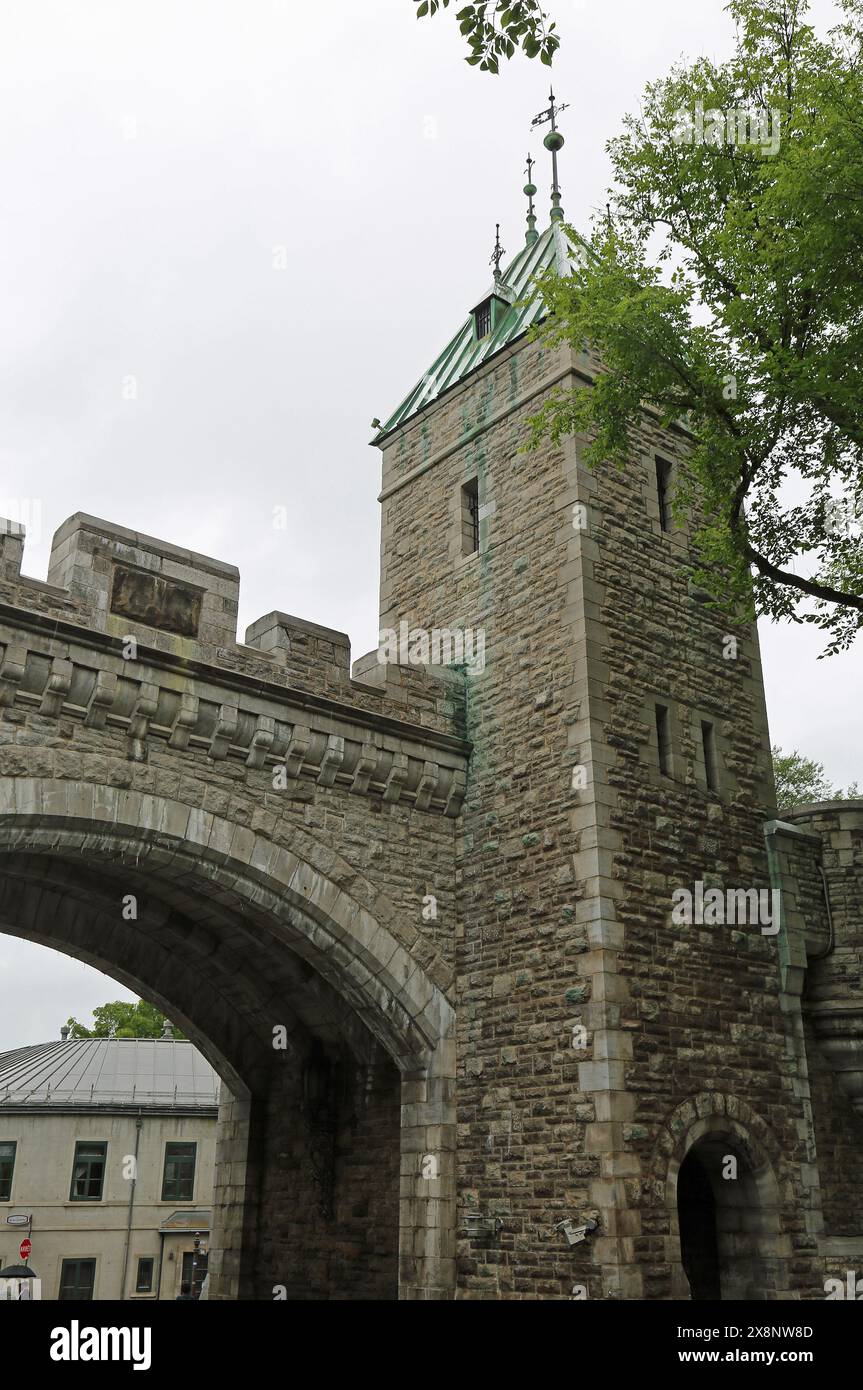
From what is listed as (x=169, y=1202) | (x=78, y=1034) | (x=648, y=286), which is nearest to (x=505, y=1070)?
(x=648, y=286)

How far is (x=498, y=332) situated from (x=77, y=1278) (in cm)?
2280

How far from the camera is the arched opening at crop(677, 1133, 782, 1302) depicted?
10.7 m

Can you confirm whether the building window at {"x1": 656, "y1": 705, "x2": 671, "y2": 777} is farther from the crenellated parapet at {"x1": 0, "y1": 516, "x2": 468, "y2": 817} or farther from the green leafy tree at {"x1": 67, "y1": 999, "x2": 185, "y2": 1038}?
the green leafy tree at {"x1": 67, "y1": 999, "x2": 185, "y2": 1038}

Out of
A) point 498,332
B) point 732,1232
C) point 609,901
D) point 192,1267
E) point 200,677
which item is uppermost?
point 498,332

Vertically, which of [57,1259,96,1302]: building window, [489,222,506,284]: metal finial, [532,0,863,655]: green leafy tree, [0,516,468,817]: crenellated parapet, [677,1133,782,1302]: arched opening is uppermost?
[489,222,506,284]: metal finial

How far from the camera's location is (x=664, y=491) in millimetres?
13547

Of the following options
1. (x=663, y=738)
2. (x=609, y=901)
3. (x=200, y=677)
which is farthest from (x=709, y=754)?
(x=200, y=677)

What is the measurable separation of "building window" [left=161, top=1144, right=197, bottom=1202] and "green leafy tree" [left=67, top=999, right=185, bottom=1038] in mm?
10967

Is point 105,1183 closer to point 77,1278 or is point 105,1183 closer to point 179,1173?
point 179,1173

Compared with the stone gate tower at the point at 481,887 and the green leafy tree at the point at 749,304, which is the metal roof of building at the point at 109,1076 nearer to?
the stone gate tower at the point at 481,887

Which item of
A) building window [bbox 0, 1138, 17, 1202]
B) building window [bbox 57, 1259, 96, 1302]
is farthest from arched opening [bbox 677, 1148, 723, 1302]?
building window [bbox 0, 1138, 17, 1202]


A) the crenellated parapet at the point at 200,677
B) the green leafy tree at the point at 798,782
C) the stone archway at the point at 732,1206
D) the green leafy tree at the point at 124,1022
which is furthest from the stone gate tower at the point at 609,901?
the green leafy tree at the point at 124,1022

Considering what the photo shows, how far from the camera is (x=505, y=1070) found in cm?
1084
